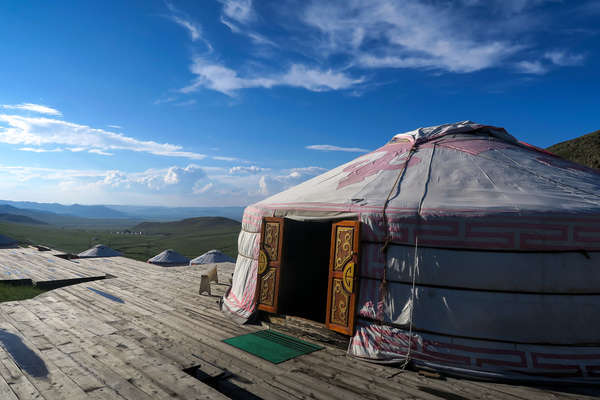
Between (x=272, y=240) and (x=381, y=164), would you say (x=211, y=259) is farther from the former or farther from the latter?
(x=381, y=164)

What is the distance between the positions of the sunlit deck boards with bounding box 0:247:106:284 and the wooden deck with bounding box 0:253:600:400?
249 centimetres

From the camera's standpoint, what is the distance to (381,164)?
5.07 meters

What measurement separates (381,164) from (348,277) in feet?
6.06

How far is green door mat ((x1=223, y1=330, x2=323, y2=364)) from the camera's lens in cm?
381

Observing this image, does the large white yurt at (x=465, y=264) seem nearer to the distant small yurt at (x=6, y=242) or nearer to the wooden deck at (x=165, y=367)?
the wooden deck at (x=165, y=367)

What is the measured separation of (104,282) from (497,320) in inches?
279

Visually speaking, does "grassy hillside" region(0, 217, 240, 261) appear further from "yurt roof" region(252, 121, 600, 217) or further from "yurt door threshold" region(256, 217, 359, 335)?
"yurt roof" region(252, 121, 600, 217)

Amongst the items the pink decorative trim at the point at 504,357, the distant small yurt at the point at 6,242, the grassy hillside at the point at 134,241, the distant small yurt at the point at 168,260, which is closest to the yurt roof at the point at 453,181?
the pink decorative trim at the point at 504,357

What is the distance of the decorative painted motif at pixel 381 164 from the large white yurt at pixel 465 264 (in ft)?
0.21

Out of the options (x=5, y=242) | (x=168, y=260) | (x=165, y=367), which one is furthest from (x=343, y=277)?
(x=5, y=242)

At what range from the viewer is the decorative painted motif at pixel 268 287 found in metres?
4.75

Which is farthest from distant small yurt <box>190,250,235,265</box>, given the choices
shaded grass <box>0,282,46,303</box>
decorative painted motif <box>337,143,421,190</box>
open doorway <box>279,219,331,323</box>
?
decorative painted motif <box>337,143,421,190</box>

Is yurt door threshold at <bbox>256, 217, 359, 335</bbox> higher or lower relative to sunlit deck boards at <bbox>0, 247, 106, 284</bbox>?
higher

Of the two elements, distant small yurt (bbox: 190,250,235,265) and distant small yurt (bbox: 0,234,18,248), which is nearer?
distant small yurt (bbox: 190,250,235,265)
